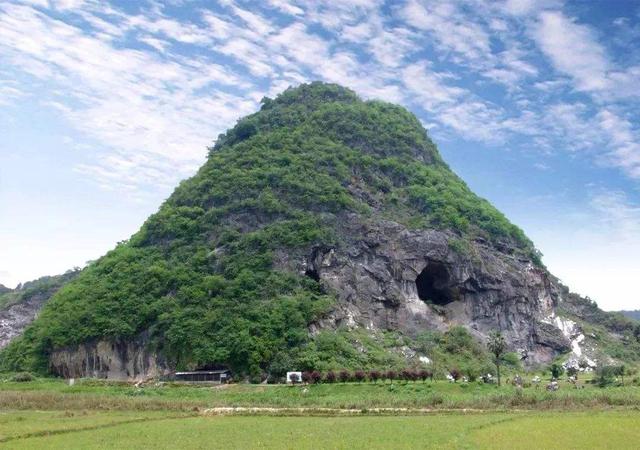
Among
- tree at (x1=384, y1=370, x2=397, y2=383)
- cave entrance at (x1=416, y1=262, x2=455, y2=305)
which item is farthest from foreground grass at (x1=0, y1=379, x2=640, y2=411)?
cave entrance at (x1=416, y1=262, x2=455, y2=305)

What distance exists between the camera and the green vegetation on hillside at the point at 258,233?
81.0 metres

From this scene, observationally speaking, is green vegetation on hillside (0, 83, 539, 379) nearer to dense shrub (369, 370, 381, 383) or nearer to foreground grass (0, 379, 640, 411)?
dense shrub (369, 370, 381, 383)

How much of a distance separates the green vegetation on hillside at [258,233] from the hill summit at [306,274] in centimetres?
27

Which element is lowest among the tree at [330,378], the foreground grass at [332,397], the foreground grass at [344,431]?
the foreground grass at [344,431]

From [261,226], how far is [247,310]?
60.5 ft

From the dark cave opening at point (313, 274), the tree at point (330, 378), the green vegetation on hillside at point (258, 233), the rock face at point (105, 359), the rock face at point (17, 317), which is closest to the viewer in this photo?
the tree at point (330, 378)

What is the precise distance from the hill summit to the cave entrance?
1.06 ft

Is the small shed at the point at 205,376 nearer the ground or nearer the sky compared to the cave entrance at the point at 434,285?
nearer the ground

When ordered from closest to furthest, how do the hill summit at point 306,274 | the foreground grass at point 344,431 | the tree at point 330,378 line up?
the foreground grass at point 344,431 < the tree at point 330,378 < the hill summit at point 306,274

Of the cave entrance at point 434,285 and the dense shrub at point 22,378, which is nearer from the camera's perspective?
the dense shrub at point 22,378

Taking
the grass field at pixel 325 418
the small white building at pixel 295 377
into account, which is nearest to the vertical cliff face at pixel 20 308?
the grass field at pixel 325 418

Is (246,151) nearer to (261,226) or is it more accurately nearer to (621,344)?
(261,226)

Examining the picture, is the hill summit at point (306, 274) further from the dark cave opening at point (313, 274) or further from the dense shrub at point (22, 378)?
the dense shrub at point (22, 378)

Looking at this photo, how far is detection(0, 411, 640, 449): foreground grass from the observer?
32.2m
